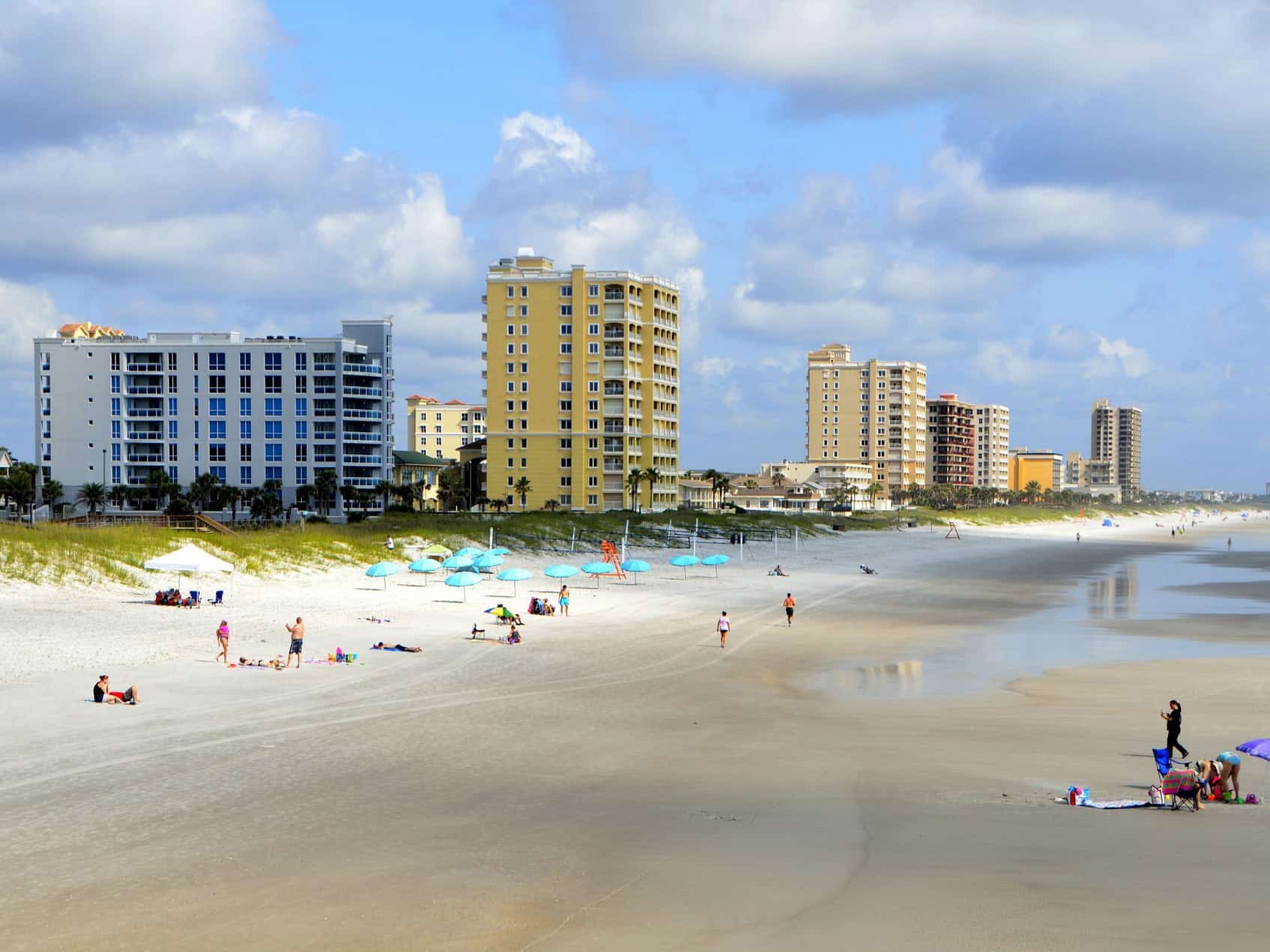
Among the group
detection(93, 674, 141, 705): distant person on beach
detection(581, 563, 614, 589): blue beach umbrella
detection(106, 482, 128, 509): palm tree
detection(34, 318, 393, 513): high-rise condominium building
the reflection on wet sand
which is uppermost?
detection(34, 318, 393, 513): high-rise condominium building

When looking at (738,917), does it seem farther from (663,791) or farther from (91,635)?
(91,635)

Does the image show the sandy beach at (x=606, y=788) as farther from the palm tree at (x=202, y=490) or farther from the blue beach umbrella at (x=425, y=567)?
the palm tree at (x=202, y=490)

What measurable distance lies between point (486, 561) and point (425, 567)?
5.72m

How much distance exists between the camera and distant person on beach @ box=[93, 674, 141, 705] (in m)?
26.1

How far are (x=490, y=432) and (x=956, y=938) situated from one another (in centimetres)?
12418

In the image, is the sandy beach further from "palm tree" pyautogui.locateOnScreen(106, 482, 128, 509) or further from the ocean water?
"palm tree" pyautogui.locateOnScreen(106, 482, 128, 509)

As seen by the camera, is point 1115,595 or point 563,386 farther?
point 563,386

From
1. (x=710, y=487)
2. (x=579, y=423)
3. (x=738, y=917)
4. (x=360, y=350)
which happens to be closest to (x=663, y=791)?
(x=738, y=917)

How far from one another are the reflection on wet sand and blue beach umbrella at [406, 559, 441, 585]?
109ft

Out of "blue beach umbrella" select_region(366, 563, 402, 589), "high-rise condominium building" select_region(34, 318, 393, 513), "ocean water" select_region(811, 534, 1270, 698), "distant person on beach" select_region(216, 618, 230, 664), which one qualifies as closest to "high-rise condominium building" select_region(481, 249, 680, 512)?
"high-rise condominium building" select_region(34, 318, 393, 513)

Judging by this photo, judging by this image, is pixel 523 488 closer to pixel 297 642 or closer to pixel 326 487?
pixel 326 487

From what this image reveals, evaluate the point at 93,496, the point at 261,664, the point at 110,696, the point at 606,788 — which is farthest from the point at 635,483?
the point at 606,788

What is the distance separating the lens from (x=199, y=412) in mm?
117000

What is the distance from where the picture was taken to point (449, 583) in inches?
1895
